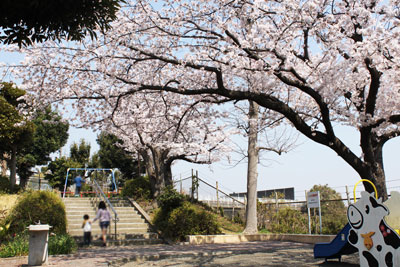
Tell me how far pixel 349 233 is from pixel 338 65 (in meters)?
4.61

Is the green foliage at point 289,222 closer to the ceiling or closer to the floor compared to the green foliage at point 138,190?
closer to the floor

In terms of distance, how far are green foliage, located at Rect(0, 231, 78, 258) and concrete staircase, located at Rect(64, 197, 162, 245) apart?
2.87m

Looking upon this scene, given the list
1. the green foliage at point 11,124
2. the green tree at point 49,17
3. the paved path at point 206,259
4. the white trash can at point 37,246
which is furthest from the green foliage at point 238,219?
the green tree at point 49,17

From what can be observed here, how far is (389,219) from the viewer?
21.7 ft

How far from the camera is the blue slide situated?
7.29 meters

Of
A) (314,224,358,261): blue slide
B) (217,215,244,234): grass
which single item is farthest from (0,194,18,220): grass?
(314,224,358,261): blue slide

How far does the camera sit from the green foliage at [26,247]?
29.2 feet

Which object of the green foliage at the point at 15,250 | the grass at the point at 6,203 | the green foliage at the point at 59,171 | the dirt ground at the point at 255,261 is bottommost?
the dirt ground at the point at 255,261

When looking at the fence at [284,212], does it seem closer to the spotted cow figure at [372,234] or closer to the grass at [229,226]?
the grass at [229,226]

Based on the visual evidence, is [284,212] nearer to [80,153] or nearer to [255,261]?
[255,261]

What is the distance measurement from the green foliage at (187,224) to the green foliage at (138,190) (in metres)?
5.60

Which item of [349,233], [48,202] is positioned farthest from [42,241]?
[349,233]

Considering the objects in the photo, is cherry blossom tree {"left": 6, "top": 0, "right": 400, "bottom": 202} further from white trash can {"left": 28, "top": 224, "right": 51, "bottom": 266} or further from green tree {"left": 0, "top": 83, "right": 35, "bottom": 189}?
green tree {"left": 0, "top": 83, "right": 35, "bottom": 189}

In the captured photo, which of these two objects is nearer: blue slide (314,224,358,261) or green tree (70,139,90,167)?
blue slide (314,224,358,261)
